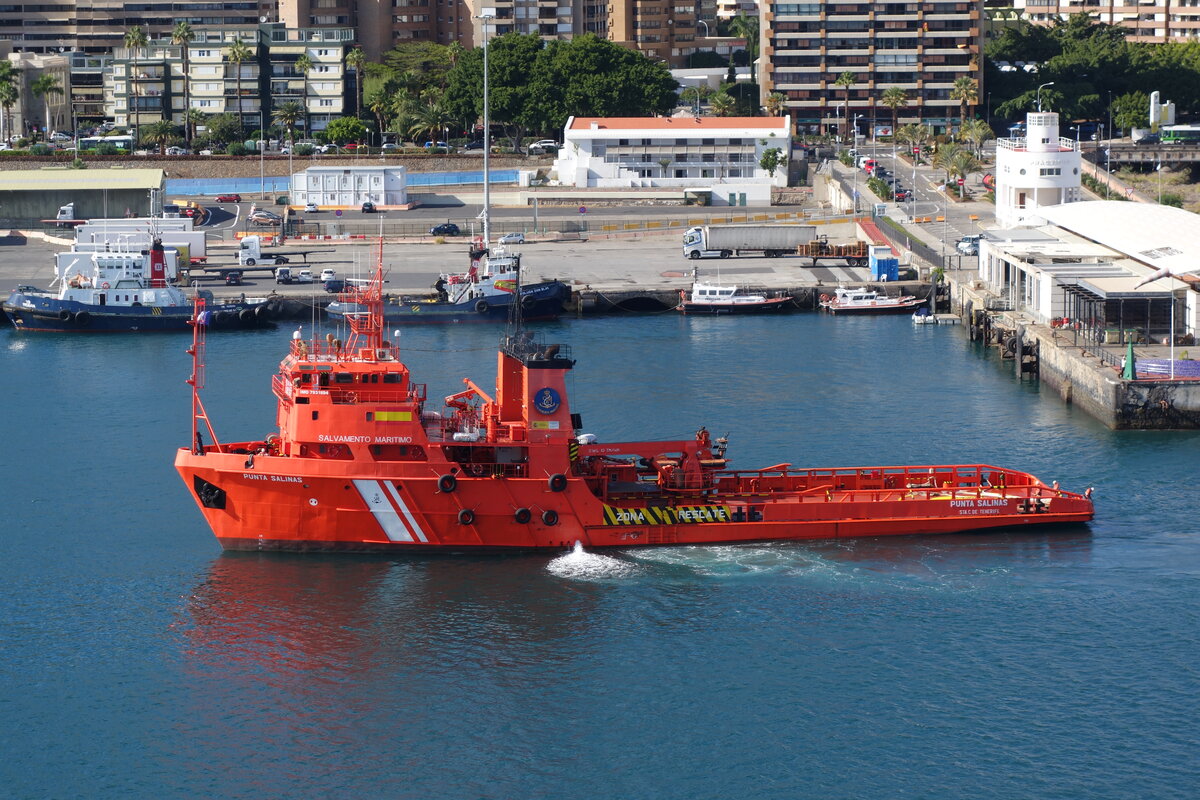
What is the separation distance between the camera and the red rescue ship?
4328 cm

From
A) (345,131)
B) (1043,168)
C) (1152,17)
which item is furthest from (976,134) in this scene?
(1152,17)

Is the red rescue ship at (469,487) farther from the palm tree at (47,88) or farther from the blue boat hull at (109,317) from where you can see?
the palm tree at (47,88)

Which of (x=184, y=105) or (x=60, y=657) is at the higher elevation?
(x=184, y=105)

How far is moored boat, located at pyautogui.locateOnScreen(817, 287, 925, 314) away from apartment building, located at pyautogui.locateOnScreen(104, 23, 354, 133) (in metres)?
74.2

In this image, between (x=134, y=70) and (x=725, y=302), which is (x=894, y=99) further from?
(x=725, y=302)

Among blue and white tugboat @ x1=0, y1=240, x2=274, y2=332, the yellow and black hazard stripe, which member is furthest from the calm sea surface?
blue and white tugboat @ x1=0, y1=240, x2=274, y2=332

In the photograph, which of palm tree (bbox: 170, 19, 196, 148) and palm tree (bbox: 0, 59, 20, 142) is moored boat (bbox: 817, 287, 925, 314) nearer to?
palm tree (bbox: 170, 19, 196, 148)

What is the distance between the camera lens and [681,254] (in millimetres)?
98312

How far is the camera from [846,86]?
148375 mm

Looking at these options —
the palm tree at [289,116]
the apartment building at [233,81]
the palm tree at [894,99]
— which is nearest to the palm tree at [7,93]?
the apartment building at [233,81]

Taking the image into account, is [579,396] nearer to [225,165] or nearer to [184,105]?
[225,165]

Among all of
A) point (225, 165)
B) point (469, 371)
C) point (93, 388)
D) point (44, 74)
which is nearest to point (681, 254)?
point (469, 371)

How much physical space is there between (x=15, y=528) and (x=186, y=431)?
10991 mm

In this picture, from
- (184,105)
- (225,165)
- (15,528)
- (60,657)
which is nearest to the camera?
(60,657)
